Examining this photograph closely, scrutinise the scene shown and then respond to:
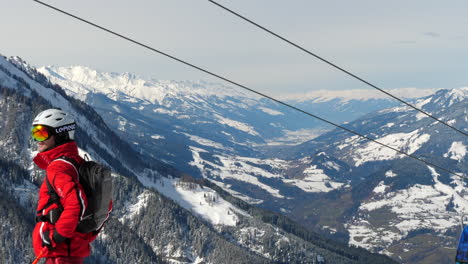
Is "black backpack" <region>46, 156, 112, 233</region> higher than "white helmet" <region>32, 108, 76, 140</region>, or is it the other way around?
"white helmet" <region>32, 108, 76, 140</region>

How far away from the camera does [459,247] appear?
2295 cm

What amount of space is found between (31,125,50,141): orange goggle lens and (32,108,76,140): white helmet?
129 mm

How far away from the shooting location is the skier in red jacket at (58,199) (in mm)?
11836

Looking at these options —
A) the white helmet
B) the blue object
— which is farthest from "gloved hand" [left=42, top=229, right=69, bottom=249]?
the blue object

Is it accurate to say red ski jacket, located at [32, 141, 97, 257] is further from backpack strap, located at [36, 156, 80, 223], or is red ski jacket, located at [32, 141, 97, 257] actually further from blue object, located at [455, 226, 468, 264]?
blue object, located at [455, 226, 468, 264]

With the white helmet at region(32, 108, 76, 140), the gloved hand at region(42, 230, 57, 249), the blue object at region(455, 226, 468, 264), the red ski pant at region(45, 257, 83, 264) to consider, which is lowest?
the blue object at region(455, 226, 468, 264)

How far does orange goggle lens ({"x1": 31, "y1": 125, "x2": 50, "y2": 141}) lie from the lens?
12.8 metres

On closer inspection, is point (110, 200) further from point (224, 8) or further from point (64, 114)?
point (224, 8)

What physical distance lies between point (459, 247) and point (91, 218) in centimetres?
1741

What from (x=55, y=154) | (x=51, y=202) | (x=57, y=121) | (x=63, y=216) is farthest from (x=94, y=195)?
(x=57, y=121)

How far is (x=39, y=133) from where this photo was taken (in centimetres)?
1290

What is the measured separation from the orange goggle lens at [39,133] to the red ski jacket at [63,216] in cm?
67

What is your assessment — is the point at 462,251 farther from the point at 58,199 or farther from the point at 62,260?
the point at 58,199

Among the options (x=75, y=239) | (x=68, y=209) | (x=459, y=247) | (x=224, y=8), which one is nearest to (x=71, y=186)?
(x=68, y=209)
